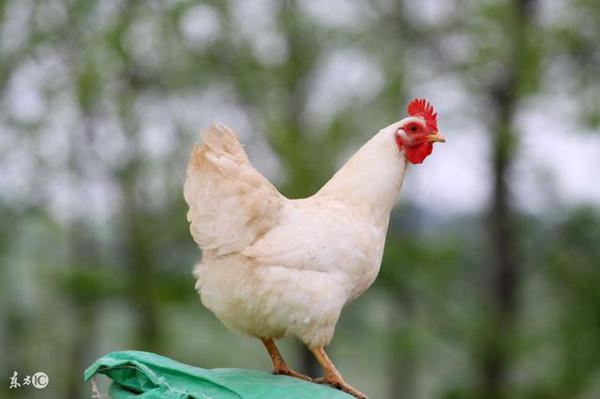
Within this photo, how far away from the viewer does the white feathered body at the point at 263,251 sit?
3.22 metres

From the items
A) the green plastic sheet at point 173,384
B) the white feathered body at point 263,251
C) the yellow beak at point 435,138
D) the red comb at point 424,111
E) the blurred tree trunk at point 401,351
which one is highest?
the red comb at point 424,111

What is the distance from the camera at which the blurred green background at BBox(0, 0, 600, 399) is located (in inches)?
424

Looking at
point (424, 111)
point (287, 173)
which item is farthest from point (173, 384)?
point (287, 173)

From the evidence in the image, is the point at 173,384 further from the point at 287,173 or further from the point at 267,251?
the point at 287,173

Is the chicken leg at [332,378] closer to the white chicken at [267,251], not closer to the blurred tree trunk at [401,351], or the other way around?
the white chicken at [267,251]

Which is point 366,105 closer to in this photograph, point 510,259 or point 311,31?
point 311,31

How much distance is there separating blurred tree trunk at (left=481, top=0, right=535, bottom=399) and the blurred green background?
0.08ft

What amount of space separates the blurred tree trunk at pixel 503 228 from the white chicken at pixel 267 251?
24.3 ft

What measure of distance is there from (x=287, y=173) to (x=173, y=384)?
24.3 feet

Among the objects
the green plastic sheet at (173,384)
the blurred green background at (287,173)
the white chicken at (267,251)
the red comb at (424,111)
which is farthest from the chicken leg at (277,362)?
the blurred green background at (287,173)

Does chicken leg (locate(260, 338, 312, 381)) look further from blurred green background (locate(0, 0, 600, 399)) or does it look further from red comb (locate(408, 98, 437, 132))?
blurred green background (locate(0, 0, 600, 399))

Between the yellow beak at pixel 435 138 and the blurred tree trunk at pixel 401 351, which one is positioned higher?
the yellow beak at pixel 435 138

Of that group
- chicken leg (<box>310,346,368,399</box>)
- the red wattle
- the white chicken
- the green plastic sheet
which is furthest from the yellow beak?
the green plastic sheet

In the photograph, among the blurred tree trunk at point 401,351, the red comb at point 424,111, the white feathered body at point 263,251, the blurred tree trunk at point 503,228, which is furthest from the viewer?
the blurred tree trunk at point 401,351
